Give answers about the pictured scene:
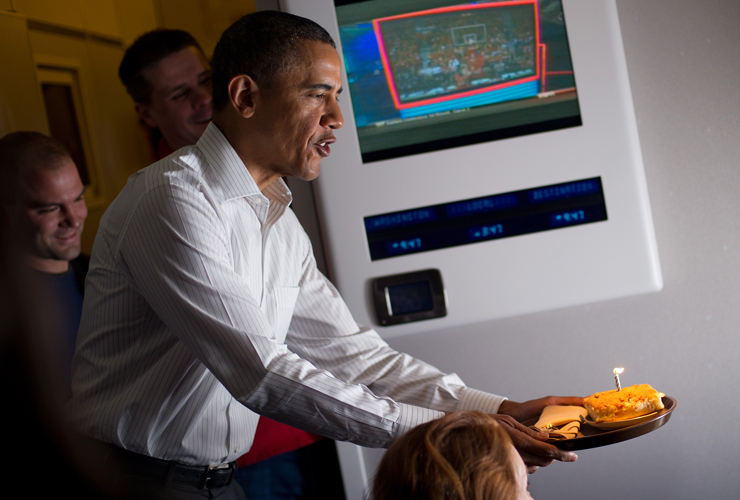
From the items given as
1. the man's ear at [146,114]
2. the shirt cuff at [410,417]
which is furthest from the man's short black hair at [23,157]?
the shirt cuff at [410,417]

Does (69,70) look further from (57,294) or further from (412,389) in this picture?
(412,389)

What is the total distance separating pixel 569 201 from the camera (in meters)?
1.40

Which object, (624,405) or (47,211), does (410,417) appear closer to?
(624,405)

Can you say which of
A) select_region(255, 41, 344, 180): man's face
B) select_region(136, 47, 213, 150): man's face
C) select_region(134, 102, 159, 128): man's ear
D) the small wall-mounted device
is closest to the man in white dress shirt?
select_region(255, 41, 344, 180): man's face

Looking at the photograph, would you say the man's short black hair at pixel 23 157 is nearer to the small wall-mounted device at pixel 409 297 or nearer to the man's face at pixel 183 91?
the man's face at pixel 183 91

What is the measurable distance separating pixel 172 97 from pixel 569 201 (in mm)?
Answer: 1170

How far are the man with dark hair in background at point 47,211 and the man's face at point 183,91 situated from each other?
32 cm

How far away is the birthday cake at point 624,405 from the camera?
1.03 meters

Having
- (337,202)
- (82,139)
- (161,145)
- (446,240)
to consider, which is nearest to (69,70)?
(82,139)

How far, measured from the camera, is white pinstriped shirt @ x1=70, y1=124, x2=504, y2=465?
40.4 inches

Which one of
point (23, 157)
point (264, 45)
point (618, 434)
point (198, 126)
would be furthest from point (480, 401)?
point (23, 157)

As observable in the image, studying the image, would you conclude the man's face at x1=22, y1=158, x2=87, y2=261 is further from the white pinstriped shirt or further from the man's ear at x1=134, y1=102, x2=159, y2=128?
the white pinstriped shirt

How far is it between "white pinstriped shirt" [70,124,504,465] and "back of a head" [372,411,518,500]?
26 cm

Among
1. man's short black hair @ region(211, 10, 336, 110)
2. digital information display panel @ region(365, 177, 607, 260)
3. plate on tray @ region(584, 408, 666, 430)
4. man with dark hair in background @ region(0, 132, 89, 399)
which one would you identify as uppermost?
man's short black hair @ region(211, 10, 336, 110)
